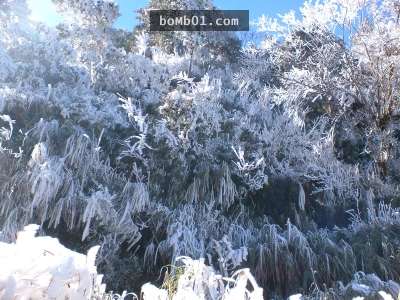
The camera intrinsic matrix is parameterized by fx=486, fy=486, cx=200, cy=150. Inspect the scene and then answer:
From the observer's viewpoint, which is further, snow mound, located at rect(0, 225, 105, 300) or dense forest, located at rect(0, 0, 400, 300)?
dense forest, located at rect(0, 0, 400, 300)

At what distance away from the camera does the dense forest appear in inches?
234

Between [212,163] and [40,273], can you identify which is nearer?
[40,273]

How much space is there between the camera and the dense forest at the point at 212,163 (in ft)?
19.5

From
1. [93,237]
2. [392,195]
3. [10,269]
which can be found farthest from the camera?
[392,195]

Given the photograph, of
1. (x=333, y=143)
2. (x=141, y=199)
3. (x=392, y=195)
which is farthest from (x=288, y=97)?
(x=141, y=199)

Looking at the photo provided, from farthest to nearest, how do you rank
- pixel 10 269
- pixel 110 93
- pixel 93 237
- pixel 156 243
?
pixel 110 93
pixel 156 243
pixel 93 237
pixel 10 269

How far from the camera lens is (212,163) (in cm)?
752

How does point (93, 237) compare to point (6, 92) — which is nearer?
point (93, 237)

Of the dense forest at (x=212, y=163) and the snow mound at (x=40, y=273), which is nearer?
the snow mound at (x=40, y=273)

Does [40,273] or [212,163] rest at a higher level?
[212,163]

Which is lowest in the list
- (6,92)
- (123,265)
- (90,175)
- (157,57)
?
(123,265)

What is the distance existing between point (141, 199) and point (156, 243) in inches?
24.2

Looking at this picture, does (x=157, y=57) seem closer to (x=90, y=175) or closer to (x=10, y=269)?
(x=90, y=175)

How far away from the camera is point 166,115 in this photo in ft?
25.5
